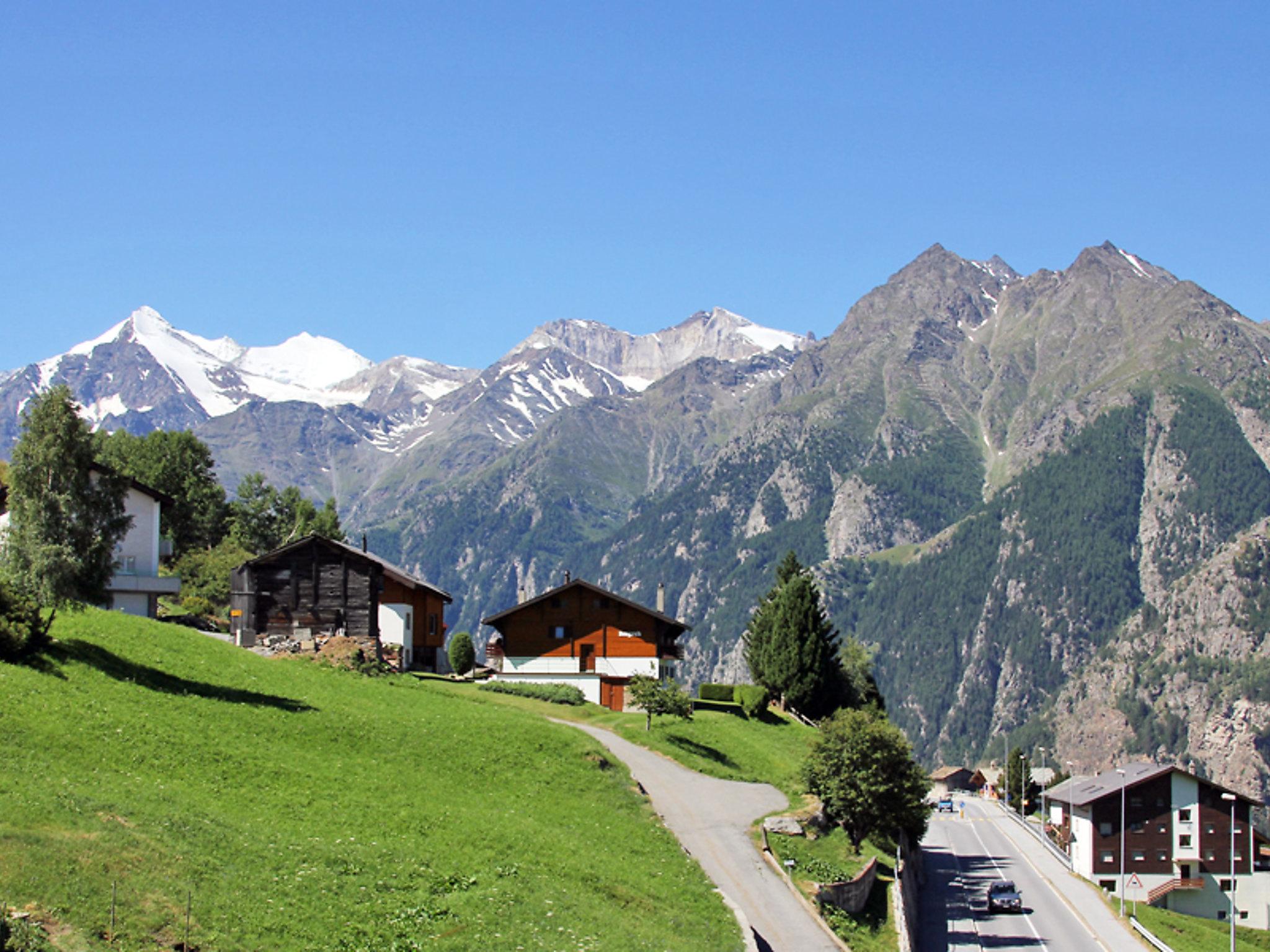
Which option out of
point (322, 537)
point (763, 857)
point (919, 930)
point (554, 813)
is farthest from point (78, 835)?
point (322, 537)

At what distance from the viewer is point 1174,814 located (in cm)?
12031

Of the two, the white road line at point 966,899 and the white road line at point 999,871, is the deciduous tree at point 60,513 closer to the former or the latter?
the white road line at point 966,899

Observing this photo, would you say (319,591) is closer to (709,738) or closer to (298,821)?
(709,738)

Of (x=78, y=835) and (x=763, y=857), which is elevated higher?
(x=78, y=835)

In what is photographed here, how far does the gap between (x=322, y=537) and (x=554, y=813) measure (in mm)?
41743

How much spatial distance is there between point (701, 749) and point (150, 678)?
30.0 m

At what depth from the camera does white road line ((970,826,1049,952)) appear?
64.4 metres

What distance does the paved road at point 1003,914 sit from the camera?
64250 mm

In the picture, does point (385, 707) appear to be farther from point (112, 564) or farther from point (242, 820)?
point (242, 820)

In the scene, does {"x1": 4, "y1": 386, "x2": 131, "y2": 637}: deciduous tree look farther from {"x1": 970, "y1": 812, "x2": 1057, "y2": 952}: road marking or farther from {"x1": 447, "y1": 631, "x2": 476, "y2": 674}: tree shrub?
{"x1": 970, "y1": 812, "x2": 1057, "y2": 952}: road marking

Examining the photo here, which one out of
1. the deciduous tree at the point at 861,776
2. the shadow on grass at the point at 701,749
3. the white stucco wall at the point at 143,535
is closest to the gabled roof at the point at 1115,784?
the deciduous tree at the point at 861,776

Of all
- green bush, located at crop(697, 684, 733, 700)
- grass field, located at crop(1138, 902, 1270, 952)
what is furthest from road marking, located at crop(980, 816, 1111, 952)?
green bush, located at crop(697, 684, 733, 700)

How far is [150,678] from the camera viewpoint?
144ft

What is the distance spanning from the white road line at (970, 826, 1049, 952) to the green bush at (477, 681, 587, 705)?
26885 millimetres
